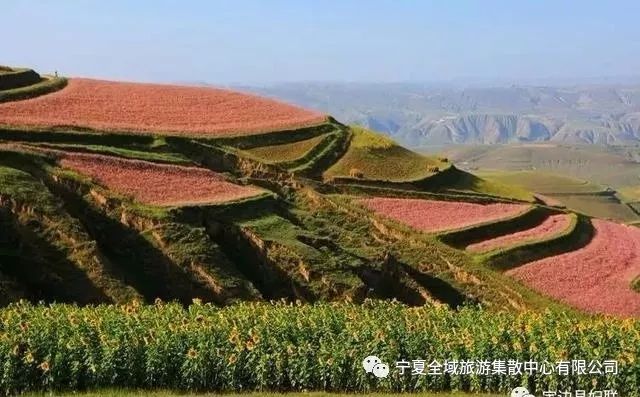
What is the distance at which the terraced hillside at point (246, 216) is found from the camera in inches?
1163

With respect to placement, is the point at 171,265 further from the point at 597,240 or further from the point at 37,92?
the point at 597,240

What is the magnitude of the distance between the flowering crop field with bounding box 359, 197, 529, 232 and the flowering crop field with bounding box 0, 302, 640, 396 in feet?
71.2

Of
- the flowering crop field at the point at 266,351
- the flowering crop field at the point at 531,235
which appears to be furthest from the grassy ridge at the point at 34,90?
the flowering crop field at the point at 531,235

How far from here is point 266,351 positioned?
18.7 meters

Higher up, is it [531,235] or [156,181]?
[156,181]

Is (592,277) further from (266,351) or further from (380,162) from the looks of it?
(266,351)

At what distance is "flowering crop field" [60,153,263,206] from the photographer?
115 feet

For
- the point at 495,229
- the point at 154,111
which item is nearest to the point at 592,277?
the point at 495,229

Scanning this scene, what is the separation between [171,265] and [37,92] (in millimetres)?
27145

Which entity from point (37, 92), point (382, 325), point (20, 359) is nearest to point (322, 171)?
point (37, 92)

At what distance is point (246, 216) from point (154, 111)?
1815 cm

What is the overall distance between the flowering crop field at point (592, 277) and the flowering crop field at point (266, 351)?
16716mm

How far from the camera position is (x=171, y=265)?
30391 millimetres

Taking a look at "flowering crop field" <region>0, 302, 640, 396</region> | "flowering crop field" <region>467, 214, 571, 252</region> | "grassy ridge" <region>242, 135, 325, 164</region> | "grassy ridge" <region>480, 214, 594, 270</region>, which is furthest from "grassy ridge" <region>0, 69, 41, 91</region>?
"grassy ridge" <region>480, 214, 594, 270</region>
